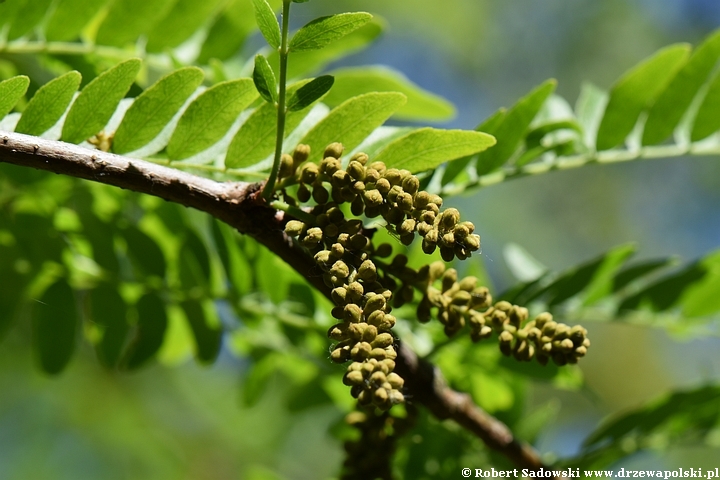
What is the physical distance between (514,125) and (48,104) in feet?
3.89

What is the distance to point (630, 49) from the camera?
389 inches

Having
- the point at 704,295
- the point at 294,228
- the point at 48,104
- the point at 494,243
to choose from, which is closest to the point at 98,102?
the point at 48,104

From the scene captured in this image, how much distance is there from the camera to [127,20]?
2342mm

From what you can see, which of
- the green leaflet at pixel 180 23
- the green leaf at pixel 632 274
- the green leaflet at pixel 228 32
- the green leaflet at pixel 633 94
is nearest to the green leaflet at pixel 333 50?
the green leaflet at pixel 228 32

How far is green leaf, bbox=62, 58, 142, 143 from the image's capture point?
1735mm

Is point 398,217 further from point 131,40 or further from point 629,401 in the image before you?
point 629,401

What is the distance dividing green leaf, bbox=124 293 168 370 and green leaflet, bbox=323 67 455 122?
0.87 meters

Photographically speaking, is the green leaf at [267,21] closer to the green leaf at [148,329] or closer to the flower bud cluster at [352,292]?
the flower bud cluster at [352,292]

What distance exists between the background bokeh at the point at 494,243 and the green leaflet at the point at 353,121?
15.3ft

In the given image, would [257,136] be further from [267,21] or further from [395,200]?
[395,200]

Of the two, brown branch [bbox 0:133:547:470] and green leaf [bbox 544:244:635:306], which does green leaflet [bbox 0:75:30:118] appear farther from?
green leaf [bbox 544:244:635:306]

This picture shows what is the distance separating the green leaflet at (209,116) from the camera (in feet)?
5.79

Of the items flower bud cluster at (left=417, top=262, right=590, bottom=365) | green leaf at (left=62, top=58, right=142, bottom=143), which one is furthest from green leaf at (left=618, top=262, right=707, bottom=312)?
green leaf at (left=62, top=58, right=142, bottom=143)

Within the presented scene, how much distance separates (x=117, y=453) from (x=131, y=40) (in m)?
4.74
